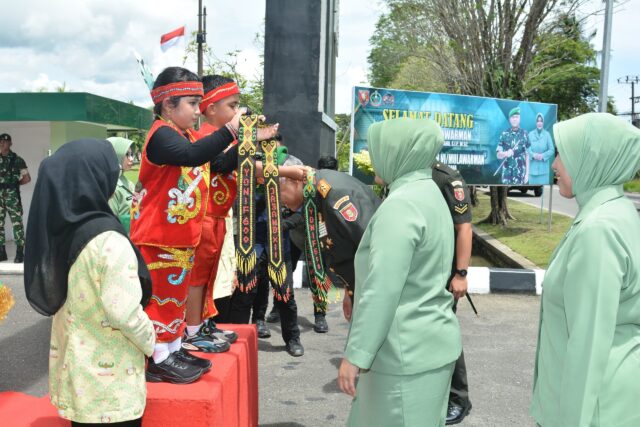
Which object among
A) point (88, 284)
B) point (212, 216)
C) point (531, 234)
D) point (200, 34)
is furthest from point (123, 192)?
point (200, 34)

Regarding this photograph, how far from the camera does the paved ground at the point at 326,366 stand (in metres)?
4.10

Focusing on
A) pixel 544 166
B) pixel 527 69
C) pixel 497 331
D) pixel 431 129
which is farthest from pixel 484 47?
pixel 431 129

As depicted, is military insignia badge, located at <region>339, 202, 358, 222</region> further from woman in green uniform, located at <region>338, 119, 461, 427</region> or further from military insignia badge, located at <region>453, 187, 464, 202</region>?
military insignia badge, located at <region>453, 187, 464, 202</region>


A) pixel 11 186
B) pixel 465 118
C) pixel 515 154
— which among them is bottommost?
pixel 11 186

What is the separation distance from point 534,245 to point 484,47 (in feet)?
20.4

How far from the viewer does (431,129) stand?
2.35 meters

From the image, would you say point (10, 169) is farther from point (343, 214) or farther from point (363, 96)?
point (343, 214)

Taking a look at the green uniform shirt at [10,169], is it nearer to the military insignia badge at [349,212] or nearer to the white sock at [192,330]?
the white sock at [192,330]

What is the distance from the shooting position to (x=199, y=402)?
2.52 m

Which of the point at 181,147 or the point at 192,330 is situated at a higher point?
the point at 181,147

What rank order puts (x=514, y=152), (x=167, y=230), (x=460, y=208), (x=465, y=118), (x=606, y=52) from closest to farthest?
(x=167, y=230) → (x=460, y=208) → (x=465, y=118) → (x=514, y=152) → (x=606, y=52)

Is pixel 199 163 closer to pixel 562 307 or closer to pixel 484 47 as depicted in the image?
pixel 562 307

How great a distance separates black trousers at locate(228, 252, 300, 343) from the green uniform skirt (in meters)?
2.64

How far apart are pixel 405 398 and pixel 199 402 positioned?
2.89 feet
